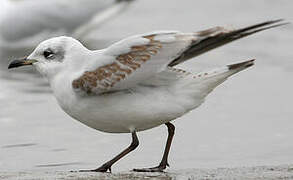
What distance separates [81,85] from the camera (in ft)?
17.9

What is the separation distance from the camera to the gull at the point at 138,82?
545 cm

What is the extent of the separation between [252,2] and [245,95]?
5127 mm

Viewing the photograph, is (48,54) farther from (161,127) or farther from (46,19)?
(46,19)

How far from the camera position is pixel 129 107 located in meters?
5.47

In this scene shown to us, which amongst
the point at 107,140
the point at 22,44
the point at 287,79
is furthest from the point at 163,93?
the point at 22,44

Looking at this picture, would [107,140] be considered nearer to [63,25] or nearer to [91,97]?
[91,97]

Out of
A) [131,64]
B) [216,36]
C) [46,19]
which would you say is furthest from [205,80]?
[46,19]

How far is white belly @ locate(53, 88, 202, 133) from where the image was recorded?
5.48 m

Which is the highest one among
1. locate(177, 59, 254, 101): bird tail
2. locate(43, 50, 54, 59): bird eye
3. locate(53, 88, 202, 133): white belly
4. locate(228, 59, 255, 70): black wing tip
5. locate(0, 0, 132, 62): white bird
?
locate(0, 0, 132, 62): white bird

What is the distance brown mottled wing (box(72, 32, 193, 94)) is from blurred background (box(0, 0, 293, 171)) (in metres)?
1.52

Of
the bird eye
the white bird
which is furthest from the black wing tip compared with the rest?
the white bird

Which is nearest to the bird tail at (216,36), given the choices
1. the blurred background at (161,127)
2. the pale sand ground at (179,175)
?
the pale sand ground at (179,175)

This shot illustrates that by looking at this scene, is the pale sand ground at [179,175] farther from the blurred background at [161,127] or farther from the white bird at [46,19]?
the white bird at [46,19]

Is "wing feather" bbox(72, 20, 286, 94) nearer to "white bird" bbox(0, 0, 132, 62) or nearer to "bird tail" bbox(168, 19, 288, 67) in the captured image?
"bird tail" bbox(168, 19, 288, 67)
